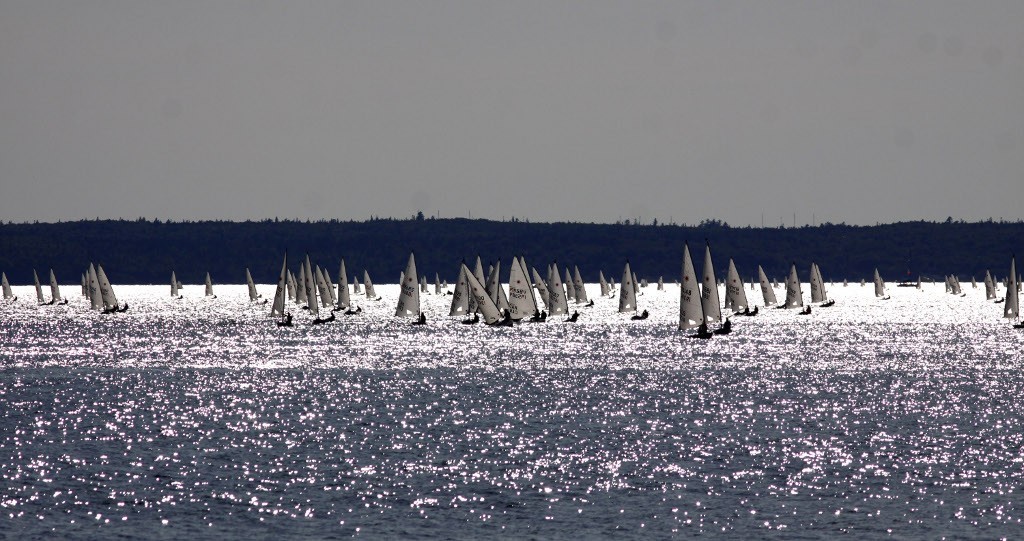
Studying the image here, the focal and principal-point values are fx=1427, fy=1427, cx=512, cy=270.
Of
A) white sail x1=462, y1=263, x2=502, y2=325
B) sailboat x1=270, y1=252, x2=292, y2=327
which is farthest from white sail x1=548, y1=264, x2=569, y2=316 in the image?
sailboat x1=270, y1=252, x2=292, y2=327

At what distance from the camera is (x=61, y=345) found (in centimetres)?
11962

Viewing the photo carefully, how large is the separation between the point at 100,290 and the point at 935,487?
16012 cm

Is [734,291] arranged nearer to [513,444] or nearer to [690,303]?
[690,303]

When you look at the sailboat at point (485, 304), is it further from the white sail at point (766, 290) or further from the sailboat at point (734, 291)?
the white sail at point (766, 290)

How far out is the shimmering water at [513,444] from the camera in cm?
3672

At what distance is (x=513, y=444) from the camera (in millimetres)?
50656

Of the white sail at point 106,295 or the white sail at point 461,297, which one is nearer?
the white sail at point 461,297

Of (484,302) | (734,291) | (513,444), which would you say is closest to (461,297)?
(484,302)

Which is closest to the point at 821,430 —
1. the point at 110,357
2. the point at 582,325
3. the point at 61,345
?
the point at 110,357

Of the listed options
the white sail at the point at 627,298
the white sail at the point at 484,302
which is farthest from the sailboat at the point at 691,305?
the white sail at the point at 627,298

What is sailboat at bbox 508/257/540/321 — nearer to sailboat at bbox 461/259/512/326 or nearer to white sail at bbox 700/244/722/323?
sailboat at bbox 461/259/512/326

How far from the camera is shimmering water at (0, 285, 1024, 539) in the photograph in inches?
1446

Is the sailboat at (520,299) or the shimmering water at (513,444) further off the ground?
the sailboat at (520,299)

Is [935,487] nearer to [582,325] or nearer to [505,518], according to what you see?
[505,518]
